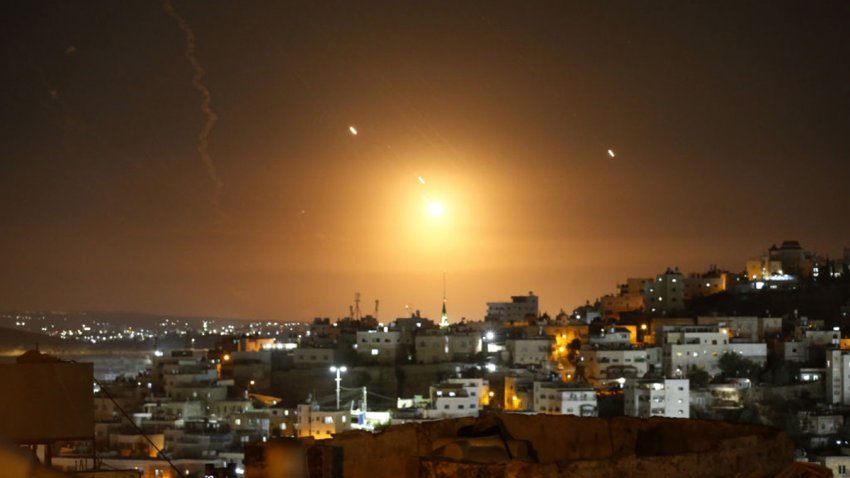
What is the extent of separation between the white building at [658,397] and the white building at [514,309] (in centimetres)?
1738

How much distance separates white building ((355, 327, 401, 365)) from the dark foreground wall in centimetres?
2931

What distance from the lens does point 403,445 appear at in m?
5.56

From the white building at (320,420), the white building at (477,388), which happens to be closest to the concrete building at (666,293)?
the white building at (477,388)

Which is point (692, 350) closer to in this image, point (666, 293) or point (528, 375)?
point (528, 375)

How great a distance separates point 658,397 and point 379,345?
9251 millimetres

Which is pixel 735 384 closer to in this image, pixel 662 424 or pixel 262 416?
pixel 262 416

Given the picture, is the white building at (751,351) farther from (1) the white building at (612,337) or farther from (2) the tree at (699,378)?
(1) the white building at (612,337)

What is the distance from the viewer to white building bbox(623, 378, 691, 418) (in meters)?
28.3

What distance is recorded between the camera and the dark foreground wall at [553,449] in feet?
15.3

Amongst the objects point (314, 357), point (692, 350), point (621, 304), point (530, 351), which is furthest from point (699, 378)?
point (621, 304)

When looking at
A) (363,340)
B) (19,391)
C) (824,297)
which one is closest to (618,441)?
(19,391)

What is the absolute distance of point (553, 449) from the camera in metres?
5.88

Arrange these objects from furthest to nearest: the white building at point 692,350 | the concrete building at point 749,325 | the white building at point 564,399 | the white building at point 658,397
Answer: the concrete building at point 749,325, the white building at point 692,350, the white building at point 658,397, the white building at point 564,399

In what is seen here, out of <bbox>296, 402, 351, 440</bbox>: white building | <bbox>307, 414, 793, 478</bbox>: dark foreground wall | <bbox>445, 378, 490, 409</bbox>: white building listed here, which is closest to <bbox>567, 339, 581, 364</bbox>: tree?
<bbox>445, 378, 490, 409</bbox>: white building
